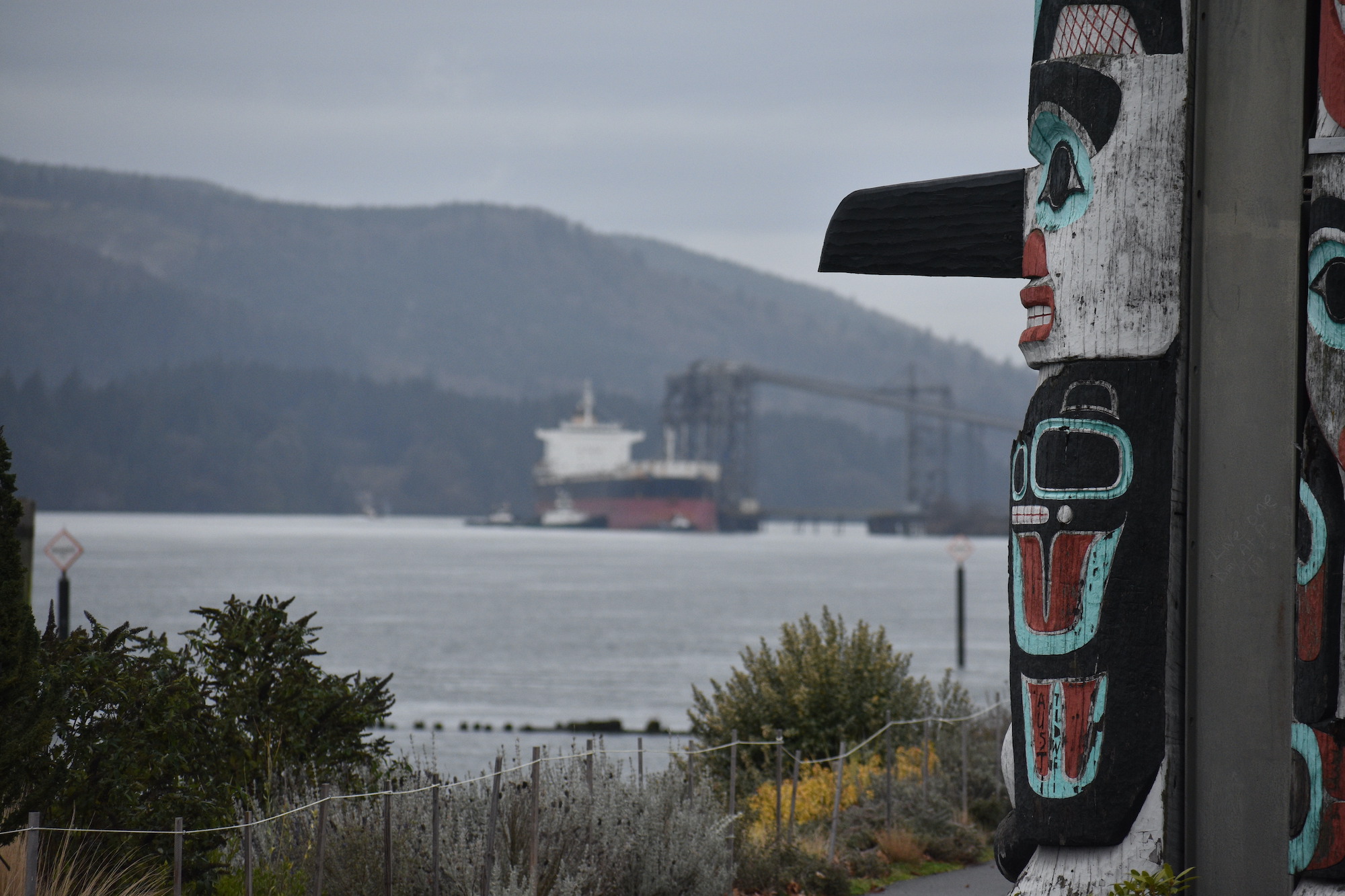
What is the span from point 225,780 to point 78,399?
206m

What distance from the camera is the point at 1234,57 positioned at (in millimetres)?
5129

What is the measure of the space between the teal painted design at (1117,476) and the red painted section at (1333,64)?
123cm

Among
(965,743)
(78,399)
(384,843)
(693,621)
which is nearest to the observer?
(384,843)

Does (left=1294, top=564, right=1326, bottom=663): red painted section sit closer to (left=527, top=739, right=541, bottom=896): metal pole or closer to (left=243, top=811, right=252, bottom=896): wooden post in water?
(left=527, top=739, right=541, bottom=896): metal pole

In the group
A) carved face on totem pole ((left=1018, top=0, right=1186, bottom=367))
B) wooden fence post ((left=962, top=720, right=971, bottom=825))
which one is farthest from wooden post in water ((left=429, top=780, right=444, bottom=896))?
wooden fence post ((left=962, top=720, right=971, bottom=825))

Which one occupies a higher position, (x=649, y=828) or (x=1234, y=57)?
(x=1234, y=57)

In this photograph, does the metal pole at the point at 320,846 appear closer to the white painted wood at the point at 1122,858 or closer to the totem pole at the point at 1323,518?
the white painted wood at the point at 1122,858

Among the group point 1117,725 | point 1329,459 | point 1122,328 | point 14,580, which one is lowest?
point 1117,725

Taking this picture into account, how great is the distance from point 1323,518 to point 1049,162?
1.60 meters

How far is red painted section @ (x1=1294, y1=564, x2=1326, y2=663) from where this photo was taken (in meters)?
4.67

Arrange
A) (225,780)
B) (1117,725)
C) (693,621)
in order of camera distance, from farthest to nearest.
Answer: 1. (693,621)
2. (225,780)
3. (1117,725)

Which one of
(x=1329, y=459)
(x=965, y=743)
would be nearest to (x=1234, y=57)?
(x=1329, y=459)

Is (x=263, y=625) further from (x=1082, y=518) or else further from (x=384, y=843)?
(x=1082, y=518)

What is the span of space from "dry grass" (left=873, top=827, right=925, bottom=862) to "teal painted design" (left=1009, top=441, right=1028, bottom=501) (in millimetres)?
4723
